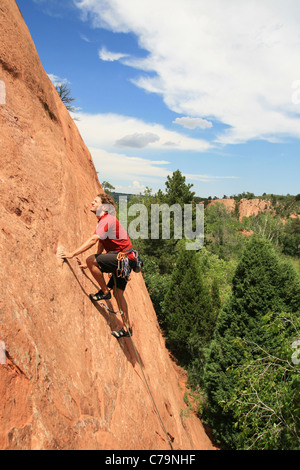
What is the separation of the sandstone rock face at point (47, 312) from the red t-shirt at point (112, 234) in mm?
552

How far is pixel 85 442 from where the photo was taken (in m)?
3.36

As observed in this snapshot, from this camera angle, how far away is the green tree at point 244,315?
34.9ft

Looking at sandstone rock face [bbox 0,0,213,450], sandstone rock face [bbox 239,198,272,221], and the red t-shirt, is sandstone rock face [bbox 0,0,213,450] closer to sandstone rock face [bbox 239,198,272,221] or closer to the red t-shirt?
the red t-shirt

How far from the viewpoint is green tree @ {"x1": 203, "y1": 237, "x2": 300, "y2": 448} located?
10.6 metres

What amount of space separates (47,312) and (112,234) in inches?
69.3

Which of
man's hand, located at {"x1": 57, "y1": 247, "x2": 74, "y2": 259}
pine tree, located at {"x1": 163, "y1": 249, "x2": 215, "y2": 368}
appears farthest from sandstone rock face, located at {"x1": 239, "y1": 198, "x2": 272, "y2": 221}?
man's hand, located at {"x1": 57, "y1": 247, "x2": 74, "y2": 259}

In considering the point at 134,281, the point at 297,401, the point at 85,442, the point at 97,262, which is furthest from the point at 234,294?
the point at 85,442

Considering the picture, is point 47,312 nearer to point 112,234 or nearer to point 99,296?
point 99,296

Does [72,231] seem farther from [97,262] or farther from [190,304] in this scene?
[190,304]

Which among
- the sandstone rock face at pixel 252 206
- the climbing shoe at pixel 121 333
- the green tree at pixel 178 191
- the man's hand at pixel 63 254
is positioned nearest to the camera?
the man's hand at pixel 63 254

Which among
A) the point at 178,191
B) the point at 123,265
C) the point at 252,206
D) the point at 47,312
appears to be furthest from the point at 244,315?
the point at 252,206

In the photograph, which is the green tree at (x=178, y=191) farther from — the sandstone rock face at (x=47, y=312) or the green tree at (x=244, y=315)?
the sandstone rock face at (x=47, y=312)

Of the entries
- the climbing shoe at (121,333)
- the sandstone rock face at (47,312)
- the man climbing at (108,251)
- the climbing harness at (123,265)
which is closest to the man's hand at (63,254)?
the sandstone rock face at (47,312)

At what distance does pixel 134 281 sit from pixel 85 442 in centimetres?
496
